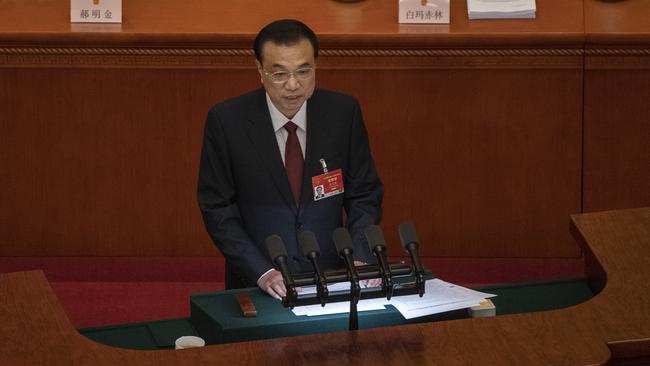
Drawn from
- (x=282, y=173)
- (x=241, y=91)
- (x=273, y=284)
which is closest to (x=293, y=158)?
(x=282, y=173)

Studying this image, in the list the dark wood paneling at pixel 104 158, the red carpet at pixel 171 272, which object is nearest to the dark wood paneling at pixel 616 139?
the red carpet at pixel 171 272

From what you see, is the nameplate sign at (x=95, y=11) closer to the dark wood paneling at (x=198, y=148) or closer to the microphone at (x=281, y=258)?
the dark wood paneling at (x=198, y=148)

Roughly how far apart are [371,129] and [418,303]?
2.29m

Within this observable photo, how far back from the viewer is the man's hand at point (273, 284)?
3410 millimetres

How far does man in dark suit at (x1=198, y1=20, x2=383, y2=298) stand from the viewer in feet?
12.2

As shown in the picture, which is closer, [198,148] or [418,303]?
[418,303]

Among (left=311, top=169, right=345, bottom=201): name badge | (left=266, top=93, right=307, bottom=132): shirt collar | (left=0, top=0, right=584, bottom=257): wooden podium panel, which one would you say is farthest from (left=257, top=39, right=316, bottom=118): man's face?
(left=0, top=0, right=584, bottom=257): wooden podium panel

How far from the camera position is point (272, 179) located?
377 centimetres

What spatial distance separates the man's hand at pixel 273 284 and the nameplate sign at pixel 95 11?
2.25m

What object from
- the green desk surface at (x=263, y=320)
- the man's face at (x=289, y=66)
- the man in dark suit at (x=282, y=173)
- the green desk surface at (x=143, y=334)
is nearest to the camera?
the green desk surface at (x=263, y=320)

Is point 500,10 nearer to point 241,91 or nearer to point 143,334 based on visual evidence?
point 241,91

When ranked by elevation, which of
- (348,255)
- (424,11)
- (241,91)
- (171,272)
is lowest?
(171,272)

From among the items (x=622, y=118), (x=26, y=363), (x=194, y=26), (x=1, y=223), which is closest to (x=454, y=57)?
(x=622, y=118)

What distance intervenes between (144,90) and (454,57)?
4.33 ft
